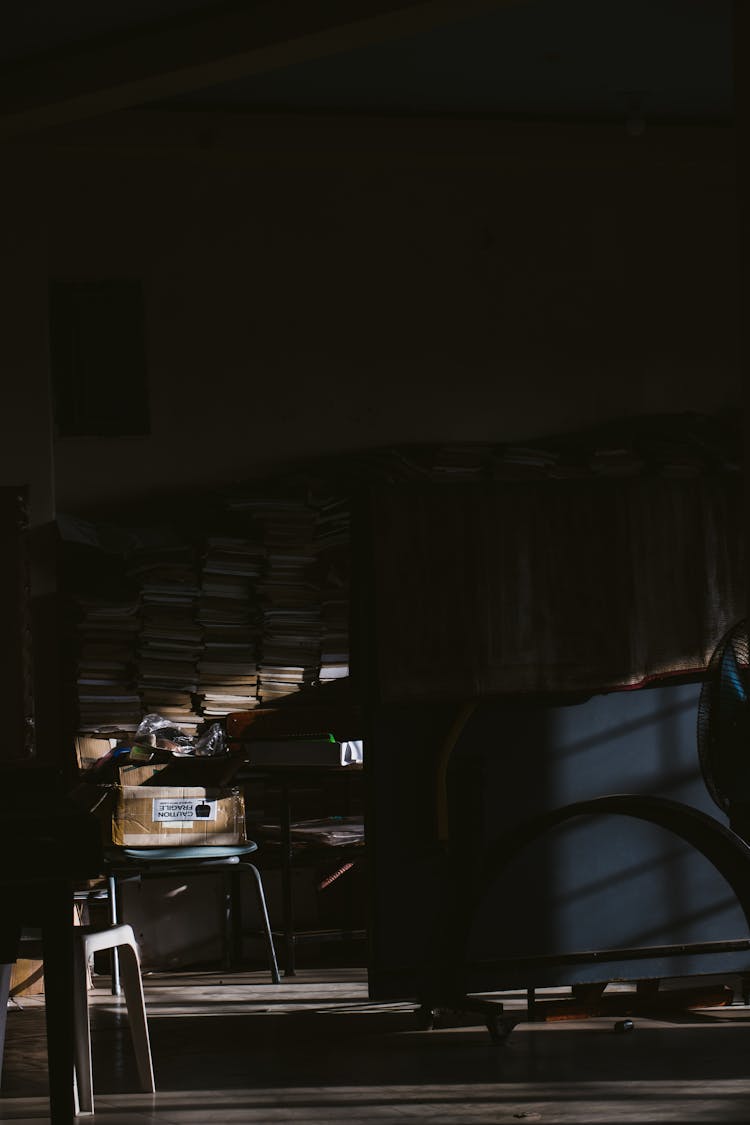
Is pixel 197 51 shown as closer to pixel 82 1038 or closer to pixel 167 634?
pixel 167 634

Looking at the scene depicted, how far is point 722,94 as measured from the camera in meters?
7.47

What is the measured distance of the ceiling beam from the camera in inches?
225

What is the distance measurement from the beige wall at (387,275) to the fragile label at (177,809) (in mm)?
1730

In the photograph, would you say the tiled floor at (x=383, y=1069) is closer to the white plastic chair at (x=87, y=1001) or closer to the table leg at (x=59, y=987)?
the white plastic chair at (x=87, y=1001)

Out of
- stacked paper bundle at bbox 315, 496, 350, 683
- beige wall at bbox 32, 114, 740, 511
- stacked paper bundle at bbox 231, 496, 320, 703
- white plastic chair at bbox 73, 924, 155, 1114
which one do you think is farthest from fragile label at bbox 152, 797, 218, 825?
beige wall at bbox 32, 114, 740, 511

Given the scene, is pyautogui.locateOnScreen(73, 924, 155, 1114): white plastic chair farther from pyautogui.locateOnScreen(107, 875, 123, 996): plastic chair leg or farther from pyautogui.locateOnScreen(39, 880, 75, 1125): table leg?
pyautogui.locateOnScreen(107, 875, 123, 996): plastic chair leg

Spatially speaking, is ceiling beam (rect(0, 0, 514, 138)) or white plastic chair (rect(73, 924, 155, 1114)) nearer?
white plastic chair (rect(73, 924, 155, 1114))

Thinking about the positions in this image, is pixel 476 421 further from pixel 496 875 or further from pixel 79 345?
pixel 496 875

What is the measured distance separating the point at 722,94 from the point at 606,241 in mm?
866

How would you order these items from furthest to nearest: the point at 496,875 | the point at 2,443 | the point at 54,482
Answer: the point at 54,482
the point at 2,443
the point at 496,875

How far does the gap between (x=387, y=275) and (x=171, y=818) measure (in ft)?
9.38

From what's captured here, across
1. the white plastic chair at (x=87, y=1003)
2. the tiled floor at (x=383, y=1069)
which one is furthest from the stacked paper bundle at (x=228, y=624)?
the white plastic chair at (x=87, y=1003)

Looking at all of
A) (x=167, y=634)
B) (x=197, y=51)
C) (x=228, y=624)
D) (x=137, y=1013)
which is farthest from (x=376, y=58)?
(x=137, y=1013)

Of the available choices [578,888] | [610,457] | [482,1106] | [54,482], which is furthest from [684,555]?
[54,482]
